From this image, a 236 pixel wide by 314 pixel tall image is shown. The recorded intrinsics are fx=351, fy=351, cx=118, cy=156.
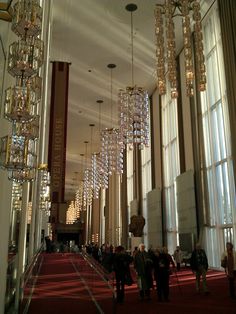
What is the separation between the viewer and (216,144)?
15875 mm

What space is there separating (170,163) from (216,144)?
6045mm

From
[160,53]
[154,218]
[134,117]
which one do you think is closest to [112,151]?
[134,117]

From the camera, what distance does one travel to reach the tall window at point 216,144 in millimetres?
14672

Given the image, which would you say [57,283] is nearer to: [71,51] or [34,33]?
Answer: [34,33]

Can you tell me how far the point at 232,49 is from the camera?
1327cm

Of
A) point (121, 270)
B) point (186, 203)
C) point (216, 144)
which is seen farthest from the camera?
point (186, 203)

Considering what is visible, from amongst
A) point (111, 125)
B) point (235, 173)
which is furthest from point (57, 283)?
point (111, 125)

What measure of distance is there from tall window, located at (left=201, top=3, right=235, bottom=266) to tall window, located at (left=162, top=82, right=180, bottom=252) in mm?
4287

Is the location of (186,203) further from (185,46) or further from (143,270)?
(143,270)

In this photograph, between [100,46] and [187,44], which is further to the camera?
[100,46]

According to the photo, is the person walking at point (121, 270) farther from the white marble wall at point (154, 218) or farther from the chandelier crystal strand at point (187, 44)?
the white marble wall at point (154, 218)

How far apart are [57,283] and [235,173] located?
726cm

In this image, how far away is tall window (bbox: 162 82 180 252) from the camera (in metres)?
20.9

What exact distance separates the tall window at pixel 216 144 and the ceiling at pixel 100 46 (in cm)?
313
